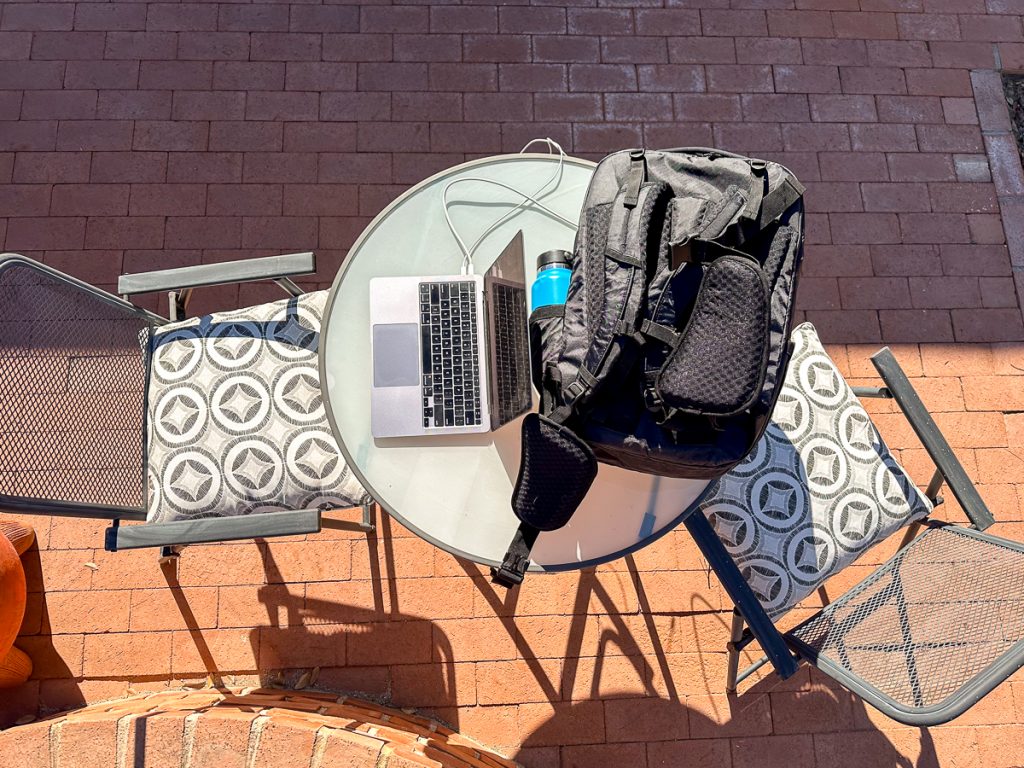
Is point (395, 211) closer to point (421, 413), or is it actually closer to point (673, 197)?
point (421, 413)

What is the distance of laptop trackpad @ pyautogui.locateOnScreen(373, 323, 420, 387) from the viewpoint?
1947mm

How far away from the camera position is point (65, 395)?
184cm

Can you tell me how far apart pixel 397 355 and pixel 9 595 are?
149 cm

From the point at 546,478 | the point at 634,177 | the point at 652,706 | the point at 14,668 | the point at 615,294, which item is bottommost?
the point at 652,706

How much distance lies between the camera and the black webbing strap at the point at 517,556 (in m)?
1.76

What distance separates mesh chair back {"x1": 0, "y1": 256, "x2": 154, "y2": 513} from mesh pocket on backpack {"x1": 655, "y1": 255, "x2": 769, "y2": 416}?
1.50 metres

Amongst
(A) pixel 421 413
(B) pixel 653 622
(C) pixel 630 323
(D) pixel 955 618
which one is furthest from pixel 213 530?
(D) pixel 955 618

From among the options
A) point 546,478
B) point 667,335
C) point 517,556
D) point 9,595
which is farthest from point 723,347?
point 9,595

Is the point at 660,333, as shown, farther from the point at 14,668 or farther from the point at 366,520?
the point at 14,668

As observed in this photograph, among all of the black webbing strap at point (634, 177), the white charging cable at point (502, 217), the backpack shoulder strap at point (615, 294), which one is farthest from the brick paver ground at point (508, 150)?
the black webbing strap at point (634, 177)

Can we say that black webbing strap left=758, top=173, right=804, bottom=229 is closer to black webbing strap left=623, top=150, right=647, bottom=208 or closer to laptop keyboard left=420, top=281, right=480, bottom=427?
black webbing strap left=623, top=150, right=647, bottom=208

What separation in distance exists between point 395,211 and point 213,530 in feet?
3.40

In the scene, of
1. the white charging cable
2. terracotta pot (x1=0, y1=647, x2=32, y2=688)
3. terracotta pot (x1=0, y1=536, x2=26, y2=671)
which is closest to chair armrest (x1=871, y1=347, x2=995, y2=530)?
the white charging cable

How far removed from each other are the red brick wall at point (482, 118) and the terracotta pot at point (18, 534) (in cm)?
106
